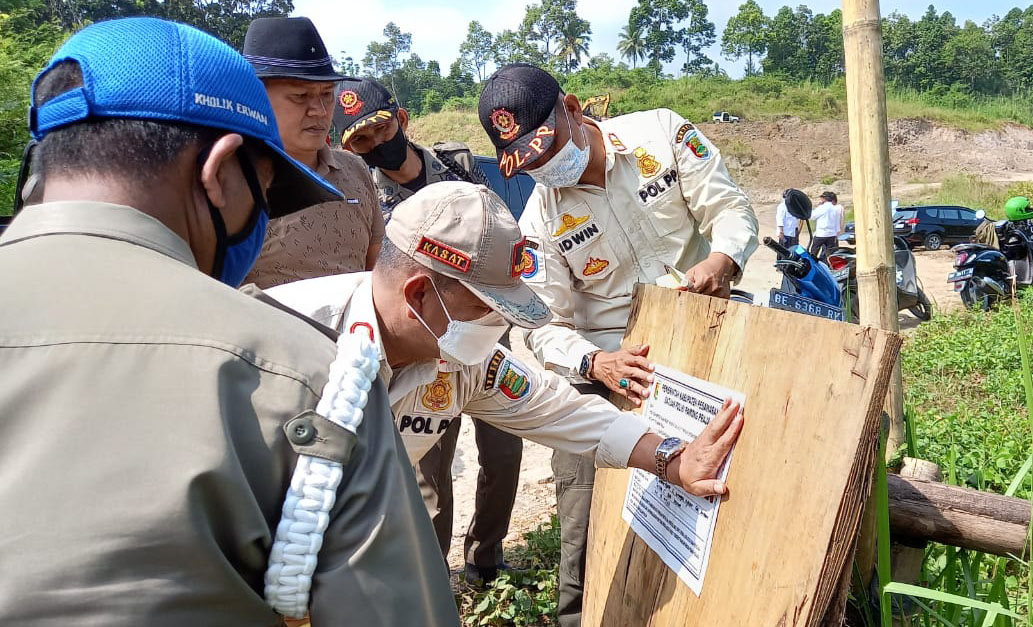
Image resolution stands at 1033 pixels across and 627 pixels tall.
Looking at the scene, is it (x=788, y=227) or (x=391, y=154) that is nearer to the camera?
(x=391, y=154)

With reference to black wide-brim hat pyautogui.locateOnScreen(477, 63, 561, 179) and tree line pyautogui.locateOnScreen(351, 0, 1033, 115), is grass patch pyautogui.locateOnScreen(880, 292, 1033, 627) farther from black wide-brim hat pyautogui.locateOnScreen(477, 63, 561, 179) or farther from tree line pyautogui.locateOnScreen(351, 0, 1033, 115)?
tree line pyautogui.locateOnScreen(351, 0, 1033, 115)

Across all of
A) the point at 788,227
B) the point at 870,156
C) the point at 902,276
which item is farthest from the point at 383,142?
the point at 788,227

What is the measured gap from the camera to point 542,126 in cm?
268

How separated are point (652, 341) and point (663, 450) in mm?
482

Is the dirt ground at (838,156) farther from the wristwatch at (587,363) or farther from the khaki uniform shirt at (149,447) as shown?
the khaki uniform shirt at (149,447)

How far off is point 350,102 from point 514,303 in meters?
1.89

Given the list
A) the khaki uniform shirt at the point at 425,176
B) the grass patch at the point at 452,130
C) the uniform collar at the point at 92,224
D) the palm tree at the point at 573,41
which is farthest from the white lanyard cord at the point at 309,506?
the palm tree at the point at 573,41

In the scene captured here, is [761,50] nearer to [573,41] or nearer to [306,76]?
[573,41]

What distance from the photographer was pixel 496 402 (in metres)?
2.25

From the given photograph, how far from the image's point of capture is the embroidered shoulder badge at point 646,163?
2738 mm

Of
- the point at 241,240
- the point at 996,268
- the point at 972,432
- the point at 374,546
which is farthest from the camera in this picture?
the point at 996,268

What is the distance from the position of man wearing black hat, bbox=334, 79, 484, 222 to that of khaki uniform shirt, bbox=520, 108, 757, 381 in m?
0.74

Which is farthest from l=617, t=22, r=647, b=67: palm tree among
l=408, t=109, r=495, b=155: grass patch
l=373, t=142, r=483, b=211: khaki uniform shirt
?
l=373, t=142, r=483, b=211: khaki uniform shirt

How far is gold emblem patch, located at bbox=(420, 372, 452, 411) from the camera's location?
7.07 feet
